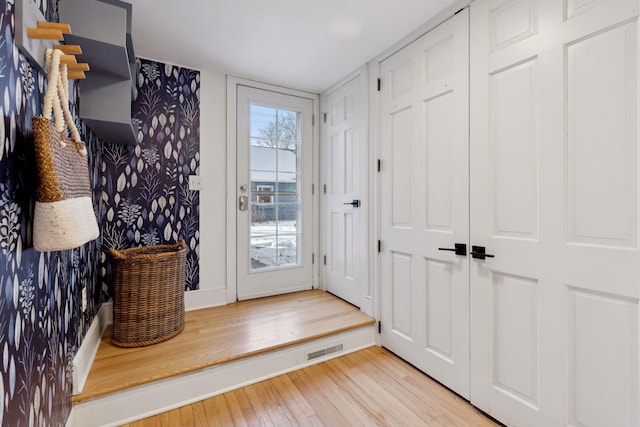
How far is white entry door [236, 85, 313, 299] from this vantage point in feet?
9.50

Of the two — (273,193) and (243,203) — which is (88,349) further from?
(273,193)

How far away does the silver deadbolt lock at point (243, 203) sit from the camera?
2.87 meters

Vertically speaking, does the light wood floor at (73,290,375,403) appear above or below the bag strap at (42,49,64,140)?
below

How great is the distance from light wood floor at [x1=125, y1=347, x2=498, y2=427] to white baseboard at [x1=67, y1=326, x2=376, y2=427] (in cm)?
4

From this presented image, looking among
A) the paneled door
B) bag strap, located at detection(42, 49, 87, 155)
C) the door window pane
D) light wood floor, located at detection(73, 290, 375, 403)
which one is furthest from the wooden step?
bag strap, located at detection(42, 49, 87, 155)

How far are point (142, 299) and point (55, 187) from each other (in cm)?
134

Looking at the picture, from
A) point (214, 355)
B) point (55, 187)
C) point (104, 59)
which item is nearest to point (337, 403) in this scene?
point (214, 355)

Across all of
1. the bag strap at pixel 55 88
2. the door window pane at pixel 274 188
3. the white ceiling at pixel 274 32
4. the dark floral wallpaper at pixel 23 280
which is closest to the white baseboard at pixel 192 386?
the dark floral wallpaper at pixel 23 280

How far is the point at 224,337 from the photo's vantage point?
2.10m

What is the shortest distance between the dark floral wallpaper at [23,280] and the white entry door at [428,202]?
1.88 m

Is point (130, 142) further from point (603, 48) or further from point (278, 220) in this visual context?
point (603, 48)

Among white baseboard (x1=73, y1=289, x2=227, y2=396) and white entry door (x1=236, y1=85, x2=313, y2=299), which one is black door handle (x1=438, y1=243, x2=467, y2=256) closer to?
white entry door (x1=236, y1=85, x2=313, y2=299)

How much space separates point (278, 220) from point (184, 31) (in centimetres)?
174

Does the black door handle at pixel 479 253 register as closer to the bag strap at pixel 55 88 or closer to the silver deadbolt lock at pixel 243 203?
the bag strap at pixel 55 88
